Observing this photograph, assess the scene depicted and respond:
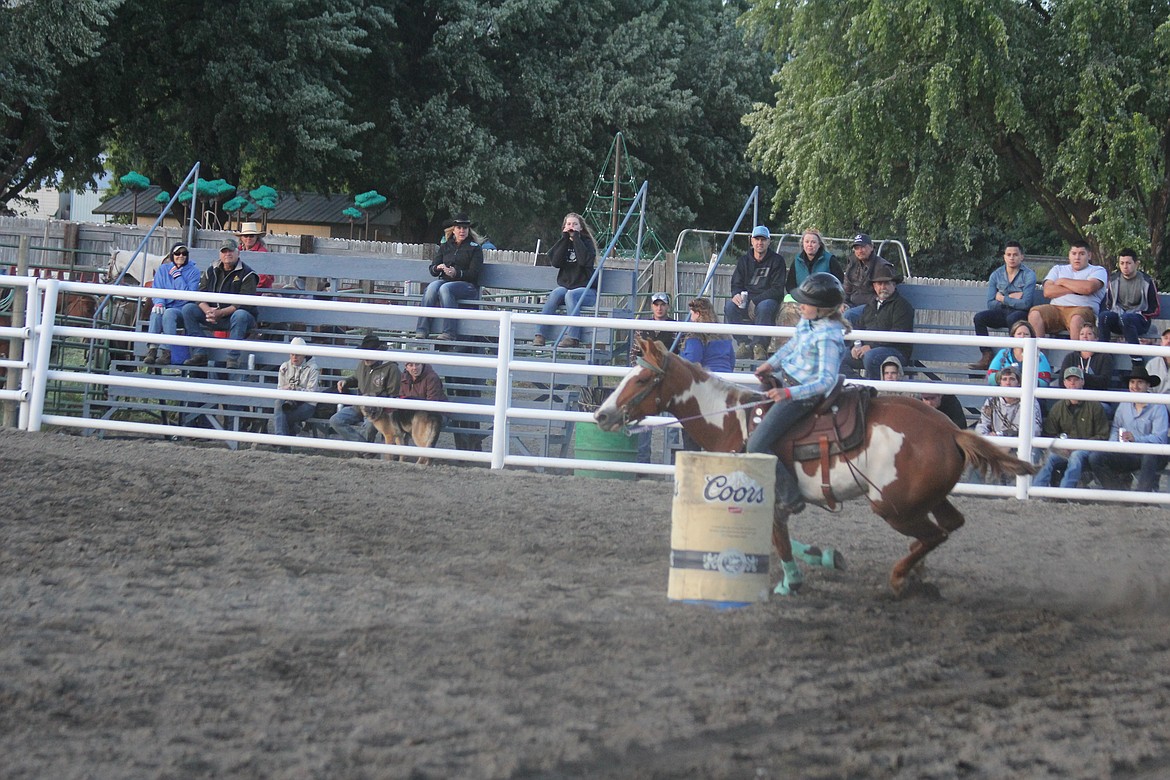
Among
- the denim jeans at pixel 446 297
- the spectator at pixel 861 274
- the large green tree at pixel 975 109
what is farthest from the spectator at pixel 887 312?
the large green tree at pixel 975 109

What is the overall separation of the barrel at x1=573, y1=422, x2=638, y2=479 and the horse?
365 centimetres

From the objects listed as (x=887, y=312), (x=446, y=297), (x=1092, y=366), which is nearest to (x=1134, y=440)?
(x=1092, y=366)

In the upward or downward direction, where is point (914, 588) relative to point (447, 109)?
downward

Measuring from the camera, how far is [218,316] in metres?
12.2

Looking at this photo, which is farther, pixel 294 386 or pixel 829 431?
pixel 294 386

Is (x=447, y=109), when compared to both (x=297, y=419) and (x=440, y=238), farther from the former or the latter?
(x=297, y=419)

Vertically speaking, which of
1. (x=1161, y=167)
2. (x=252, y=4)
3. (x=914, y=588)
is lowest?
(x=914, y=588)

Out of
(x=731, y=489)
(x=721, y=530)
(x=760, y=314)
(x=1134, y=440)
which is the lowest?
(x=721, y=530)

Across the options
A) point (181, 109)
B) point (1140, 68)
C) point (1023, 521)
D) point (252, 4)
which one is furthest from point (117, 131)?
point (1023, 521)

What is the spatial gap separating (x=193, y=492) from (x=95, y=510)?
813 mm

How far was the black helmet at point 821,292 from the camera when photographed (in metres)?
6.27

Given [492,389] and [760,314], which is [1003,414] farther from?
[492,389]

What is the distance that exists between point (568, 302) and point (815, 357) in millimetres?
6621

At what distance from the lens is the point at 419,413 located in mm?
10875
